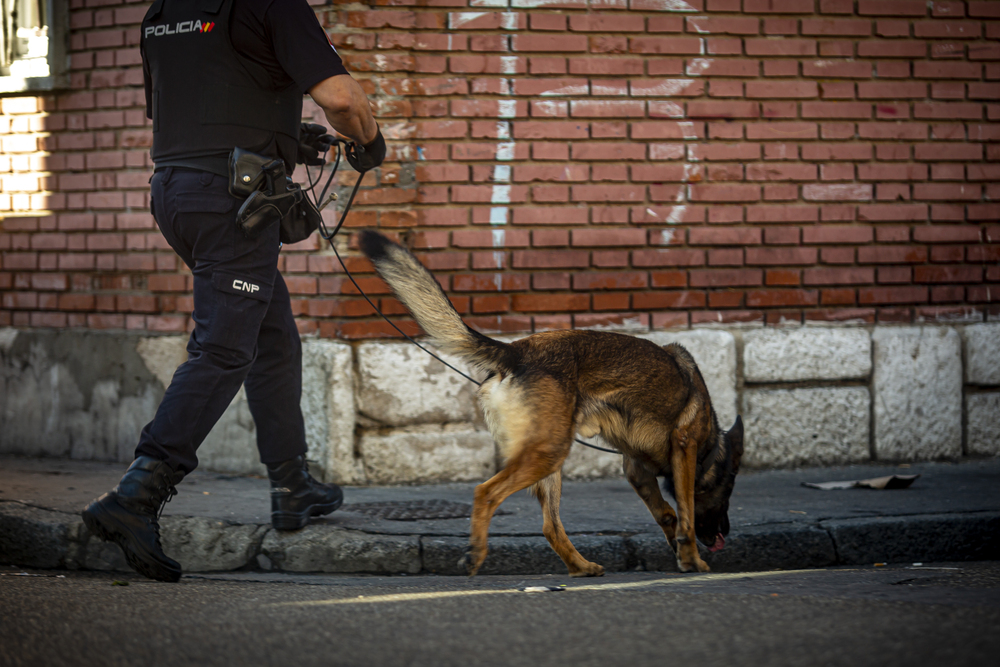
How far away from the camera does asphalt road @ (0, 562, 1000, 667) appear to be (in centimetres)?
210

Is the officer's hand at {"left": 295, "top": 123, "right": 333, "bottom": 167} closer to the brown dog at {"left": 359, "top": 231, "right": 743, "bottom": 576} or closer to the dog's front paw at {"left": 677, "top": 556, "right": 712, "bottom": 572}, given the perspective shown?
the brown dog at {"left": 359, "top": 231, "right": 743, "bottom": 576}

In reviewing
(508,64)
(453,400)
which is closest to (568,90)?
(508,64)

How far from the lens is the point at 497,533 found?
3.52 m

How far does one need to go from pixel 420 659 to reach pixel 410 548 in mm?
1301

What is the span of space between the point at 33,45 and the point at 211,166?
308 cm

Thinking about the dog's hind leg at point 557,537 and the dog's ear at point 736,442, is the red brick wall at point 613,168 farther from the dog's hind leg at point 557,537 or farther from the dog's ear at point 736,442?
the dog's hind leg at point 557,537

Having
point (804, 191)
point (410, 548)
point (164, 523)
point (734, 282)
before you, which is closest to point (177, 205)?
point (164, 523)

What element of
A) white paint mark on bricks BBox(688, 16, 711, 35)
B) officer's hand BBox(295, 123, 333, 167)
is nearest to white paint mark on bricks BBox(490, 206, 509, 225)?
officer's hand BBox(295, 123, 333, 167)

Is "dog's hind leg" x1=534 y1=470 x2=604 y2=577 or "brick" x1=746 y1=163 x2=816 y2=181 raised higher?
"brick" x1=746 y1=163 x2=816 y2=181

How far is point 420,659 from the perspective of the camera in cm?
209

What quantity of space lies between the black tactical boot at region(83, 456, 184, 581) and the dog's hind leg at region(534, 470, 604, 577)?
132 cm

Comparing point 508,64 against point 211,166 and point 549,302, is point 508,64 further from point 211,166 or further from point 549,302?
point 211,166

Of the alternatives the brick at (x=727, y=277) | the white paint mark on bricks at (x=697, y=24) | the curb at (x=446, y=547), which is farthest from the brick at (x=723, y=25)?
the curb at (x=446, y=547)

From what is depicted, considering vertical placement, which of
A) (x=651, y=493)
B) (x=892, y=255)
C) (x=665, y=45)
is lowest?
(x=651, y=493)
